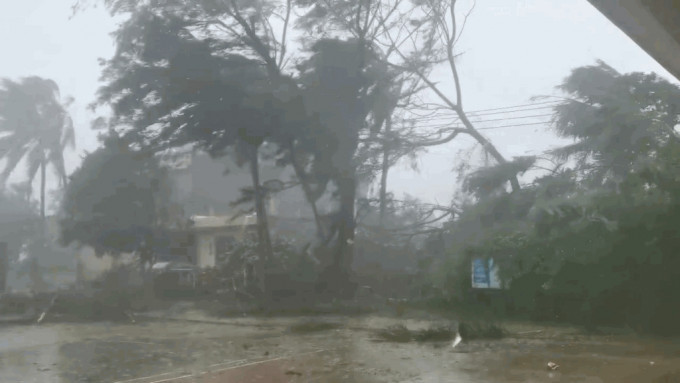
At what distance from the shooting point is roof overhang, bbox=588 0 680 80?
9125 millimetres

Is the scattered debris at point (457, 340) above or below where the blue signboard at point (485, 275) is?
below

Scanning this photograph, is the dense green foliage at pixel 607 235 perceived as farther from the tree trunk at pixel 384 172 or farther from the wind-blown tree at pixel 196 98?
the wind-blown tree at pixel 196 98

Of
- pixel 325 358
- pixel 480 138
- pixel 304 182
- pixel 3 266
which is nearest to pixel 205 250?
pixel 304 182

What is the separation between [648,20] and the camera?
31.6 ft

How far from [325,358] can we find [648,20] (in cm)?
623

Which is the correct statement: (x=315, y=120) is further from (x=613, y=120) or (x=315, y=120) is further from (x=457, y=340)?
(x=457, y=340)

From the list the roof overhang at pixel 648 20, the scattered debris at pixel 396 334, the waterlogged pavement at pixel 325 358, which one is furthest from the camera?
the scattered debris at pixel 396 334

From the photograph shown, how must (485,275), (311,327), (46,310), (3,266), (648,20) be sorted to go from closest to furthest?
(648,20)
(485,275)
(311,327)
(46,310)
(3,266)

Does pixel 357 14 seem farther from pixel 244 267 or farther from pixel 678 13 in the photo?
pixel 678 13

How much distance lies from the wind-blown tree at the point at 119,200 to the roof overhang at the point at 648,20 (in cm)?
1703

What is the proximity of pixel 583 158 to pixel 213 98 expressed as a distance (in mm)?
11234

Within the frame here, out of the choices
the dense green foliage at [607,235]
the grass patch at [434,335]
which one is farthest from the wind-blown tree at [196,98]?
the grass patch at [434,335]

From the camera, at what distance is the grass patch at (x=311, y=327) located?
15873 millimetres

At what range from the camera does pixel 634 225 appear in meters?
13.0
